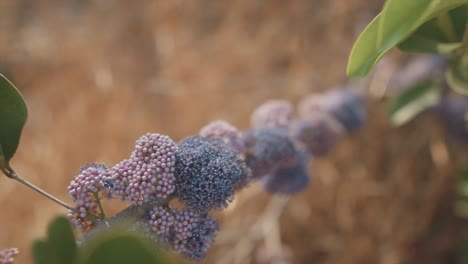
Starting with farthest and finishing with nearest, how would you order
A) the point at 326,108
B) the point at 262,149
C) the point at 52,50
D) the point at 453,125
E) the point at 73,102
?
the point at 52,50 < the point at 73,102 < the point at 453,125 < the point at 326,108 < the point at 262,149

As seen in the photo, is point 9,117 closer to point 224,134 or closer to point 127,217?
point 127,217

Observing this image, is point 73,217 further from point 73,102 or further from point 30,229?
point 73,102

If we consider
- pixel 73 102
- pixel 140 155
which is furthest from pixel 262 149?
pixel 73 102

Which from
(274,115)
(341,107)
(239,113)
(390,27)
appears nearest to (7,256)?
(390,27)

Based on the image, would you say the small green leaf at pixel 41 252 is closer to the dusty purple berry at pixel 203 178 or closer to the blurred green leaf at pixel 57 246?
the blurred green leaf at pixel 57 246

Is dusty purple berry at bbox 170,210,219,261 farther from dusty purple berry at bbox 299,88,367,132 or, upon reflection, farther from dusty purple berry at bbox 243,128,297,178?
dusty purple berry at bbox 299,88,367,132
